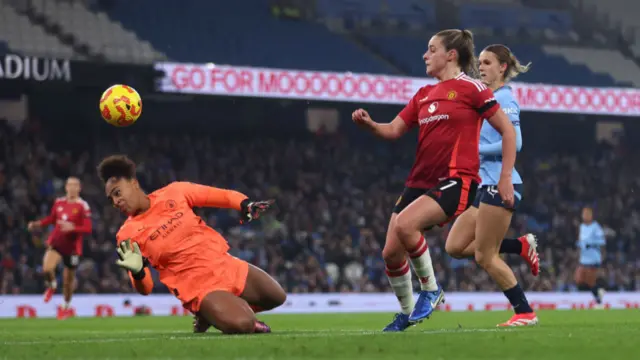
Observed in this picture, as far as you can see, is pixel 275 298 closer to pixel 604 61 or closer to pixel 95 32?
pixel 95 32

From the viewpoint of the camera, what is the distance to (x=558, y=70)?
33844 millimetres

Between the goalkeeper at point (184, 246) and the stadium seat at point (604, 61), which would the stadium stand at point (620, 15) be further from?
the goalkeeper at point (184, 246)

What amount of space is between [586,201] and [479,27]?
6.07m

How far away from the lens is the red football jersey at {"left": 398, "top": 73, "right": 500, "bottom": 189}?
27.9 feet

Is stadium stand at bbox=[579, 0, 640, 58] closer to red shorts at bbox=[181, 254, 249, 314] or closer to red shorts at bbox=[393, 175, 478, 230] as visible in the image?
red shorts at bbox=[393, 175, 478, 230]

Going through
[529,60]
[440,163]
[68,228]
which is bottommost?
[68,228]

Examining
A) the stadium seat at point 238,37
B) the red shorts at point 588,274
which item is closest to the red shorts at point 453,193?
the red shorts at point 588,274

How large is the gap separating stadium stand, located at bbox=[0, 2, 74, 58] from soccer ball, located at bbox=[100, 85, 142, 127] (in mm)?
11607

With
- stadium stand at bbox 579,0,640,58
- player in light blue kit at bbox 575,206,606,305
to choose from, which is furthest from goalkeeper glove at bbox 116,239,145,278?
stadium stand at bbox 579,0,640,58

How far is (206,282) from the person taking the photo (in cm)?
886

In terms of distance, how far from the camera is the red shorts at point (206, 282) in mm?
8836

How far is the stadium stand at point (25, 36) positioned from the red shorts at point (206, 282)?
15.7m

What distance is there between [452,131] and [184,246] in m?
2.13

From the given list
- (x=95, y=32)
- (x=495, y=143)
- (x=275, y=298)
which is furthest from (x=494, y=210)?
(x=95, y=32)
